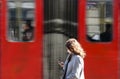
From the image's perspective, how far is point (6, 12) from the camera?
1220cm

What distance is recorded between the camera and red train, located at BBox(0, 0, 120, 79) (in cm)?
1216

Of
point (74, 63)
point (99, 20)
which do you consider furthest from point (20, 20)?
point (74, 63)

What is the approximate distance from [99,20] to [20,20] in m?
1.52

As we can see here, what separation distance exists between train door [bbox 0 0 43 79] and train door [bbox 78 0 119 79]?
842 millimetres

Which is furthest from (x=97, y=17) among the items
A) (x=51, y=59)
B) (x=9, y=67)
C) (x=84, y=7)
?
(x=9, y=67)

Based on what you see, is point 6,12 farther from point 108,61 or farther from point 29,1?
point 108,61

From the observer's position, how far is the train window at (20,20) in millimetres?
12203

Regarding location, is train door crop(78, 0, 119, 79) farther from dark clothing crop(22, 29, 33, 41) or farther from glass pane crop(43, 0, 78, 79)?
dark clothing crop(22, 29, 33, 41)

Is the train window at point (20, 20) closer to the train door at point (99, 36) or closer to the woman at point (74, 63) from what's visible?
the train door at point (99, 36)

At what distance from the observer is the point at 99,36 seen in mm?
12227

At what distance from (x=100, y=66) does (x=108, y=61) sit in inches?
7.1

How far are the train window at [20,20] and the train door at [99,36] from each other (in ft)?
3.08

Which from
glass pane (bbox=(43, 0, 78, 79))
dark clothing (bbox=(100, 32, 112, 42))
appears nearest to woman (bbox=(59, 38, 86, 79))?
glass pane (bbox=(43, 0, 78, 79))

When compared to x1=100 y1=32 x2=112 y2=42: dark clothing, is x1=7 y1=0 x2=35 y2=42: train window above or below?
above
